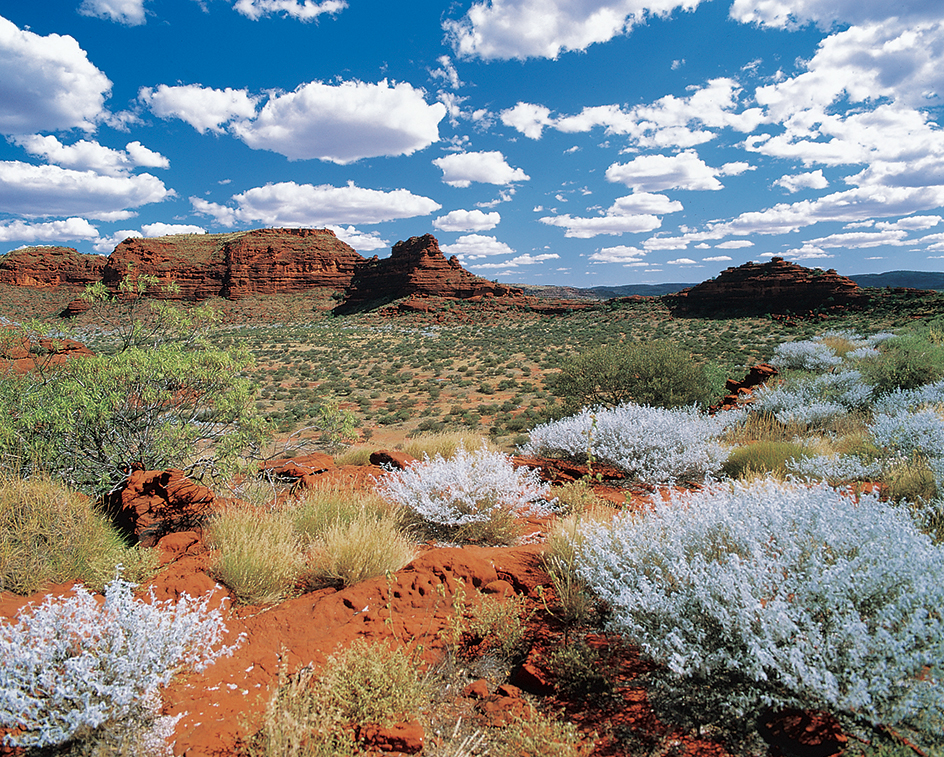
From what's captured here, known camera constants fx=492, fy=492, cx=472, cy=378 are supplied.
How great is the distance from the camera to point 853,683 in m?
1.96

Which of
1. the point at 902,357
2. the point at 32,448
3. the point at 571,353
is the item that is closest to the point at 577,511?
the point at 32,448

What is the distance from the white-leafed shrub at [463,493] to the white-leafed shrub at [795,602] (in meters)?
1.58

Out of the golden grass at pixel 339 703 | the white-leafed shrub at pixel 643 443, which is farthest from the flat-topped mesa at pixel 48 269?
the golden grass at pixel 339 703

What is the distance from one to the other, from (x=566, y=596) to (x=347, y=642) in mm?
1352

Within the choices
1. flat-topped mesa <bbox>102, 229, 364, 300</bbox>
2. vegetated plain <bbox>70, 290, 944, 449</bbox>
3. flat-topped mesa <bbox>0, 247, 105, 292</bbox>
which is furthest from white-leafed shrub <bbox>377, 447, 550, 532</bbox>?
flat-topped mesa <bbox>0, 247, 105, 292</bbox>

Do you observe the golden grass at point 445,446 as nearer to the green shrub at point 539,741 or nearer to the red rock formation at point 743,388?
the green shrub at point 539,741

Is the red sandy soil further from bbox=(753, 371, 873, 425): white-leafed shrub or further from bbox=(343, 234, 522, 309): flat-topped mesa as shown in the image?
bbox=(343, 234, 522, 309): flat-topped mesa

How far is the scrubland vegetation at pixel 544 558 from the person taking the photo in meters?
2.09

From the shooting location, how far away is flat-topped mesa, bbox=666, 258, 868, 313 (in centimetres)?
4753

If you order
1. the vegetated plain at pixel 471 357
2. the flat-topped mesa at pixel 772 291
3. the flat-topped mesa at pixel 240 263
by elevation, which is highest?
the flat-topped mesa at pixel 240 263

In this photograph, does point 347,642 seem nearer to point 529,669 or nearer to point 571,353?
point 529,669

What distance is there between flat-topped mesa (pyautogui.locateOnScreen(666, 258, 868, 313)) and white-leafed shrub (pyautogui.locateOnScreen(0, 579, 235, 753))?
182ft

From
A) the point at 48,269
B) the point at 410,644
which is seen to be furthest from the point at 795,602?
the point at 48,269

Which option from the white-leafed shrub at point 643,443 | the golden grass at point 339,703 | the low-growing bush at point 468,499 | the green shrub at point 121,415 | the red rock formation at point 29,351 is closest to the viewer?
the golden grass at point 339,703
